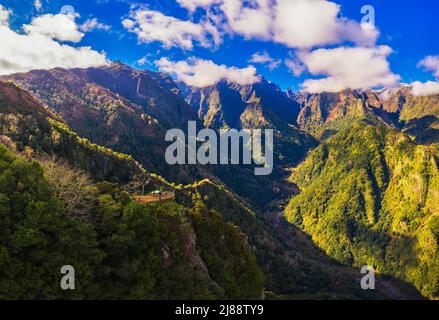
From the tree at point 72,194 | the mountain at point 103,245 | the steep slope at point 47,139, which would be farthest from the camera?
the steep slope at point 47,139

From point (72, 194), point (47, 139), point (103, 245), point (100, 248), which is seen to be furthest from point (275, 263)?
point (72, 194)

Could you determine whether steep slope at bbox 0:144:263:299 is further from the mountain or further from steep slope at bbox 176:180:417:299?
steep slope at bbox 176:180:417:299

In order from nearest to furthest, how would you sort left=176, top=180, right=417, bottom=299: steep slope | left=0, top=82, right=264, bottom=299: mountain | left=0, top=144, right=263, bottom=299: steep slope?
left=0, top=144, right=263, bottom=299: steep slope → left=0, top=82, right=264, bottom=299: mountain → left=176, top=180, right=417, bottom=299: steep slope

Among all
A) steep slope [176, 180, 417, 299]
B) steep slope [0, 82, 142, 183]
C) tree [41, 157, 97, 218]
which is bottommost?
steep slope [176, 180, 417, 299]

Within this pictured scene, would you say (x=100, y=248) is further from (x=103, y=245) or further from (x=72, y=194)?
(x=72, y=194)

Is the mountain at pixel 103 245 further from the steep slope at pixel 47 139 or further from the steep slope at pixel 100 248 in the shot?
the steep slope at pixel 47 139

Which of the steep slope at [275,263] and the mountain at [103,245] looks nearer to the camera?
the mountain at [103,245]

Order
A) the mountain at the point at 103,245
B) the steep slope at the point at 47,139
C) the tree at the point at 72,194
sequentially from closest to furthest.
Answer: the mountain at the point at 103,245, the tree at the point at 72,194, the steep slope at the point at 47,139

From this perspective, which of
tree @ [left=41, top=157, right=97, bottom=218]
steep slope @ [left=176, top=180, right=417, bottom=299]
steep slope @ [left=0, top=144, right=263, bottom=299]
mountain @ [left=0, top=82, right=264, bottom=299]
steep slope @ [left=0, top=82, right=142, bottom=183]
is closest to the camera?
steep slope @ [left=0, top=144, right=263, bottom=299]

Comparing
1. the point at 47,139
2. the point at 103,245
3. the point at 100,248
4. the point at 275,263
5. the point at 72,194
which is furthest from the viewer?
the point at 275,263

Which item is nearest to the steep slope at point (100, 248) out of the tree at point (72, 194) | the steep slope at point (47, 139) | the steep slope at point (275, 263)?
the tree at point (72, 194)

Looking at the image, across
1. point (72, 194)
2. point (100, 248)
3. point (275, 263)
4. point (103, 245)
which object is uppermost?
point (72, 194)

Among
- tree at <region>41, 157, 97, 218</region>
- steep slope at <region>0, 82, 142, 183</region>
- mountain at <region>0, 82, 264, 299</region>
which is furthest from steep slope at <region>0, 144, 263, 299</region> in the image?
steep slope at <region>0, 82, 142, 183</region>
